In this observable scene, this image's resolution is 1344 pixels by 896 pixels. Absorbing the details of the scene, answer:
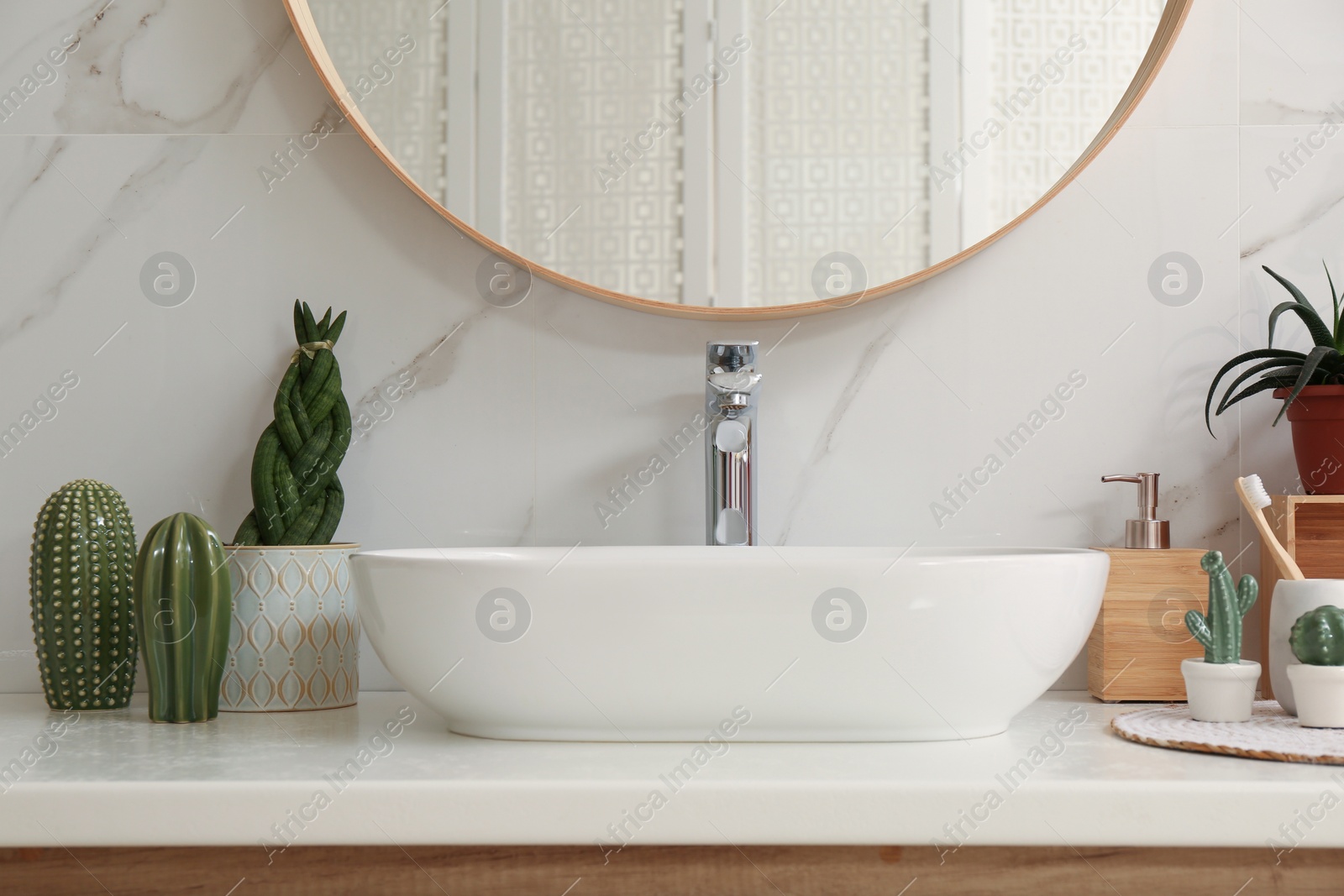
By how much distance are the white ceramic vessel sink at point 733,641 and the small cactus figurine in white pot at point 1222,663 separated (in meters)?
0.14

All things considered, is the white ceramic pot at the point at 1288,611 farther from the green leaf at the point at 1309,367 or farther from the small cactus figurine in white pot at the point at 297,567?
the small cactus figurine in white pot at the point at 297,567

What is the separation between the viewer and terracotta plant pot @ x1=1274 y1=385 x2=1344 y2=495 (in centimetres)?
92

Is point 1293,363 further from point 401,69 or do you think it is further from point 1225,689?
point 401,69

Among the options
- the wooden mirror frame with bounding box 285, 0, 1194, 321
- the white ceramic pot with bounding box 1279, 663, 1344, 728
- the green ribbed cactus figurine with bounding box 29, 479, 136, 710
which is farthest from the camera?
the wooden mirror frame with bounding box 285, 0, 1194, 321

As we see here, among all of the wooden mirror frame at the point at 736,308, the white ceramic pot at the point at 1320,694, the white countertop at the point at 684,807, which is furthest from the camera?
the wooden mirror frame at the point at 736,308

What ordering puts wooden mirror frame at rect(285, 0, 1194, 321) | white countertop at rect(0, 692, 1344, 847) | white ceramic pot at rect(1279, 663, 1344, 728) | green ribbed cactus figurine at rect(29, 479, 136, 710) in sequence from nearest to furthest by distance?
white countertop at rect(0, 692, 1344, 847), white ceramic pot at rect(1279, 663, 1344, 728), green ribbed cactus figurine at rect(29, 479, 136, 710), wooden mirror frame at rect(285, 0, 1194, 321)

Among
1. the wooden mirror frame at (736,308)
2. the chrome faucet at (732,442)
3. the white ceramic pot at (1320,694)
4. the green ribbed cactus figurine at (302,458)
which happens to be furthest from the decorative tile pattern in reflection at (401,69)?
the white ceramic pot at (1320,694)

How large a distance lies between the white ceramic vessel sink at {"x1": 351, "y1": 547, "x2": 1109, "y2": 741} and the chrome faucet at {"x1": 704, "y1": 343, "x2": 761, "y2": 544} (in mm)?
256

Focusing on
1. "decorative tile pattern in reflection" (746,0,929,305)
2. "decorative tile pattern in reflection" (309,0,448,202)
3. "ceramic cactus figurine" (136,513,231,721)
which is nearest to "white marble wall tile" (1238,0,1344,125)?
"decorative tile pattern in reflection" (746,0,929,305)

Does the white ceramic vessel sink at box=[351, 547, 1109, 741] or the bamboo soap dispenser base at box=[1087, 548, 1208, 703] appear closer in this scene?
the white ceramic vessel sink at box=[351, 547, 1109, 741]

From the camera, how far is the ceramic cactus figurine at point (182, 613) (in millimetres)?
809

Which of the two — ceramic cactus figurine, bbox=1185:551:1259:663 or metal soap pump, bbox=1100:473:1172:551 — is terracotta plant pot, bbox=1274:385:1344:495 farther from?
ceramic cactus figurine, bbox=1185:551:1259:663

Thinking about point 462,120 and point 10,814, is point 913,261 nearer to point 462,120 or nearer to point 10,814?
point 462,120

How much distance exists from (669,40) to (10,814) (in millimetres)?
856
